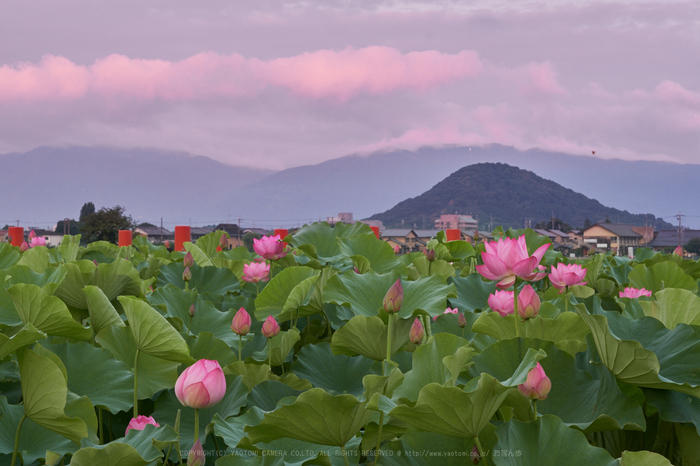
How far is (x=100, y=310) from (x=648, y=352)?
1030 millimetres

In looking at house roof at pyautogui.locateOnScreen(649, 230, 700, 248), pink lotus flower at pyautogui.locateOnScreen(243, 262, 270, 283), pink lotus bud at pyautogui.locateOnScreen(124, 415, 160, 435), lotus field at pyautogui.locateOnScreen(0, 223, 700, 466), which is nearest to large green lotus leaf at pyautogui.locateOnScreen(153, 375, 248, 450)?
lotus field at pyautogui.locateOnScreen(0, 223, 700, 466)

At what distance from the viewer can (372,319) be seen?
107 cm

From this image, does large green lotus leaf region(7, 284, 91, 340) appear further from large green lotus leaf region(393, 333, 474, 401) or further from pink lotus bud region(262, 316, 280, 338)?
large green lotus leaf region(393, 333, 474, 401)

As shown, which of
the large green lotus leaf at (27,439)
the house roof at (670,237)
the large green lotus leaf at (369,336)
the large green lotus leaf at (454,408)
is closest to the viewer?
the large green lotus leaf at (454,408)

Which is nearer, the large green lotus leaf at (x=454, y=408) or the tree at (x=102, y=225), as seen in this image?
the large green lotus leaf at (x=454, y=408)

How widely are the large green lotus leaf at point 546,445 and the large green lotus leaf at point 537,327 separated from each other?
38 centimetres

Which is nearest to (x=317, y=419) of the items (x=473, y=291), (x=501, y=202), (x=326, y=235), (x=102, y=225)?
(x=473, y=291)

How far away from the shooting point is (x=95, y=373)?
1.01 meters

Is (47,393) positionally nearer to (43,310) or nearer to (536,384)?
(43,310)

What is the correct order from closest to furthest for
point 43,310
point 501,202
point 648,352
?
point 648,352
point 43,310
point 501,202

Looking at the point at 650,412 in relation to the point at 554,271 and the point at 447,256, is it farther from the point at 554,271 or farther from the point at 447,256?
the point at 447,256

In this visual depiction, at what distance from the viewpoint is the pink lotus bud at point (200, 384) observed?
762 millimetres

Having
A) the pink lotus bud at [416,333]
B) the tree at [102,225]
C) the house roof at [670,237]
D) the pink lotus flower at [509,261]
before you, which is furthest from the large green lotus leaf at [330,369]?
the house roof at [670,237]

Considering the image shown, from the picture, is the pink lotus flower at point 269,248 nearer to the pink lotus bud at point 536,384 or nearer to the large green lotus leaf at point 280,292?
the large green lotus leaf at point 280,292
